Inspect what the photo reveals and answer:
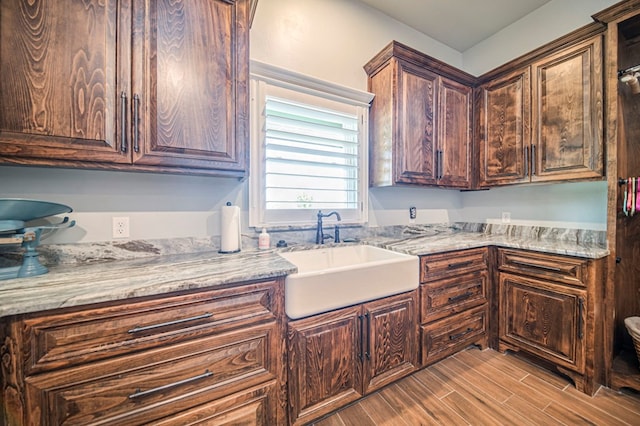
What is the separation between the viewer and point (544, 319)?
177cm

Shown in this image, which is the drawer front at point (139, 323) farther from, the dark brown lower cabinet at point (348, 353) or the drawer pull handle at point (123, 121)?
the drawer pull handle at point (123, 121)

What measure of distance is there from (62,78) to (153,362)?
1.22 meters

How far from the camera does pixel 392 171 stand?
6.48 feet

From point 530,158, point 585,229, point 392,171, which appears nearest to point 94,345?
point 392,171

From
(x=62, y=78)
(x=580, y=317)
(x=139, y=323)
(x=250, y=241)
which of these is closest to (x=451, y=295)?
(x=580, y=317)

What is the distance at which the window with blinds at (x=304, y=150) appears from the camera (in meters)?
1.76

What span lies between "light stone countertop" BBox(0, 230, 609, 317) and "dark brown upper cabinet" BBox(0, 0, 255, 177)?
1.59ft

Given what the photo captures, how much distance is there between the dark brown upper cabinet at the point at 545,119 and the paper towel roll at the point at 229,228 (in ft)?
7.43

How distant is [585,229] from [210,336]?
8.99ft

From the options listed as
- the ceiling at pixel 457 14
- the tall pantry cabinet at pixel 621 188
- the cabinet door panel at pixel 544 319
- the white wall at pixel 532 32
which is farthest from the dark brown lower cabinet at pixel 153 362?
the white wall at pixel 532 32

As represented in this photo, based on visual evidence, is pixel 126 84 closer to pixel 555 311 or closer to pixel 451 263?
pixel 451 263

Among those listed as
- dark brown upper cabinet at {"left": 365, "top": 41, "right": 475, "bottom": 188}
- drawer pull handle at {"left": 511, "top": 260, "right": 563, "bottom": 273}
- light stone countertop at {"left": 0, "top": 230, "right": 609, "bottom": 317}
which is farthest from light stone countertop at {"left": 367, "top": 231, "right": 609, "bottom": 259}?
dark brown upper cabinet at {"left": 365, "top": 41, "right": 475, "bottom": 188}

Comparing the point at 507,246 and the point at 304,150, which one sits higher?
the point at 304,150

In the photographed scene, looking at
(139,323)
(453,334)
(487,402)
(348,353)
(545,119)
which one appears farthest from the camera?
(545,119)
